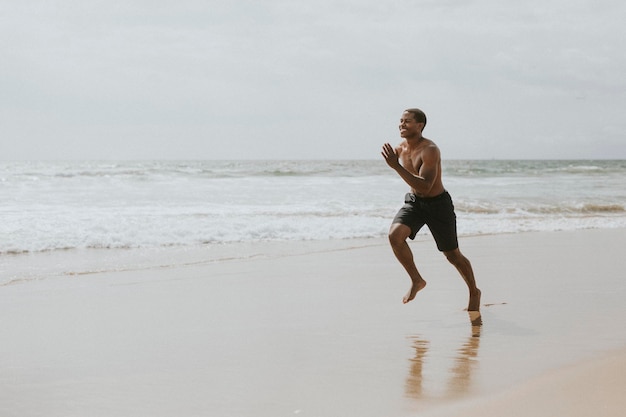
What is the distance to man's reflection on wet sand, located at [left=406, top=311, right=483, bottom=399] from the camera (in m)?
3.53

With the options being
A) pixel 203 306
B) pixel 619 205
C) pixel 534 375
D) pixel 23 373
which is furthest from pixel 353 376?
pixel 619 205

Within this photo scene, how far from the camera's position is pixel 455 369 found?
397cm

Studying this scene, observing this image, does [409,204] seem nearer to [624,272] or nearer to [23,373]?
[23,373]

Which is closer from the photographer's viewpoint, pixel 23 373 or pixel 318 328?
pixel 23 373

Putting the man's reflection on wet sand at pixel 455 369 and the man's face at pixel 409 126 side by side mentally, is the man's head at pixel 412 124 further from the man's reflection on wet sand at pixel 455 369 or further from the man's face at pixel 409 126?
the man's reflection on wet sand at pixel 455 369

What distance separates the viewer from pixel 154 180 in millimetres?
32625

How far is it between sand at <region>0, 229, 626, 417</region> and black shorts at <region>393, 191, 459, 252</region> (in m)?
0.64

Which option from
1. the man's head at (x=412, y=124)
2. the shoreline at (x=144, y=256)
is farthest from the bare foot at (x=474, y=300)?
the shoreline at (x=144, y=256)

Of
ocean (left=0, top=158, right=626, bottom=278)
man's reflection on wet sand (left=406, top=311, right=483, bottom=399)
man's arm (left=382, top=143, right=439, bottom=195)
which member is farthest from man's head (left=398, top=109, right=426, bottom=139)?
ocean (left=0, top=158, right=626, bottom=278)

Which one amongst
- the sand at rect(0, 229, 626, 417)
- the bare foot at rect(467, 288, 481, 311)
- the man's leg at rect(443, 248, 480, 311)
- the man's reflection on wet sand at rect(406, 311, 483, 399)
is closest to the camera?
the sand at rect(0, 229, 626, 417)

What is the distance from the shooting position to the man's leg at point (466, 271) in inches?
216

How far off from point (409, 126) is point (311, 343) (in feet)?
5.94

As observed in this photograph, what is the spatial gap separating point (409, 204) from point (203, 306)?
1.93 metres

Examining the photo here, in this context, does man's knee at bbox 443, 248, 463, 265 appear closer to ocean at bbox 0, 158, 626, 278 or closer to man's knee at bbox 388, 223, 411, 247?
man's knee at bbox 388, 223, 411, 247
